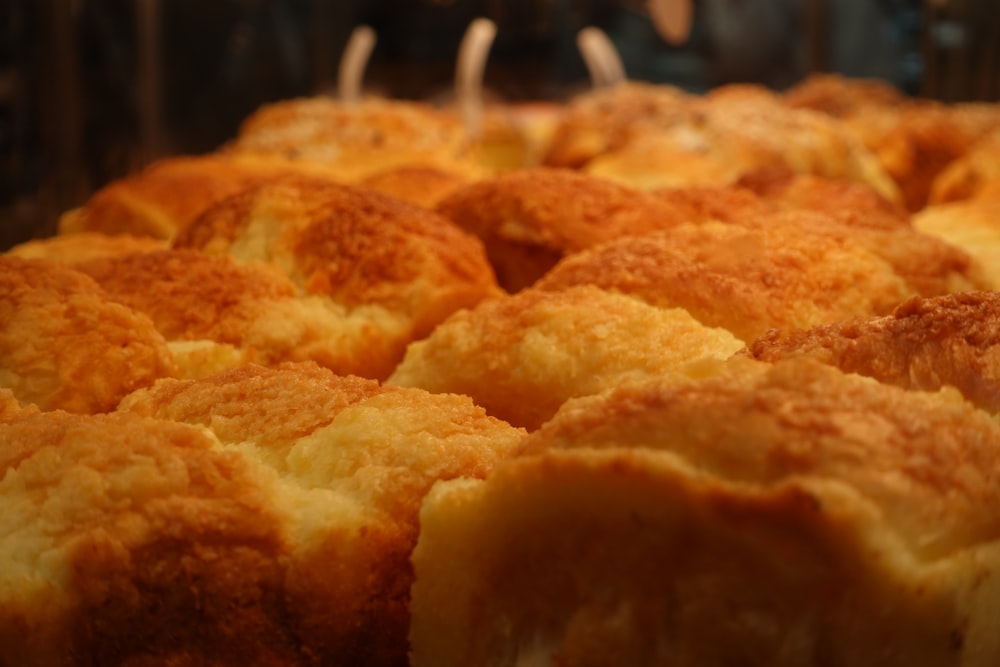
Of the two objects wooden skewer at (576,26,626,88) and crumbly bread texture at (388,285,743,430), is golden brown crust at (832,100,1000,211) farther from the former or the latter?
crumbly bread texture at (388,285,743,430)

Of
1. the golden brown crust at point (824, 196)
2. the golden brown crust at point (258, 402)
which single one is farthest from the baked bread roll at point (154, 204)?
the golden brown crust at point (258, 402)

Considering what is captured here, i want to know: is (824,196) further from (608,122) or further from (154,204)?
(608,122)

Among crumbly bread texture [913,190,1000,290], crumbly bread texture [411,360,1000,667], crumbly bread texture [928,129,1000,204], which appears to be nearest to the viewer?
crumbly bread texture [411,360,1000,667]

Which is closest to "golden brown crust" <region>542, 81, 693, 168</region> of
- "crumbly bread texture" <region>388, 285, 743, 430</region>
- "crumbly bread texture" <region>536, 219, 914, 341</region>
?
"crumbly bread texture" <region>536, 219, 914, 341</region>

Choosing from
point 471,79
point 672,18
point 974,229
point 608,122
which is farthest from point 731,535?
point 672,18

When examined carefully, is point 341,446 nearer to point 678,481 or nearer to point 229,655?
point 229,655

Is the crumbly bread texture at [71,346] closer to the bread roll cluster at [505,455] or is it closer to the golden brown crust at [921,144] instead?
the bread roll cluster at [505,455]

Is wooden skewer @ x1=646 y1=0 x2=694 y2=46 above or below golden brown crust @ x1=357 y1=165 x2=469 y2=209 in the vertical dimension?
below

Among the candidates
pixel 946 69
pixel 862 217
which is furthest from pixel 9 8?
pixel 946 69
